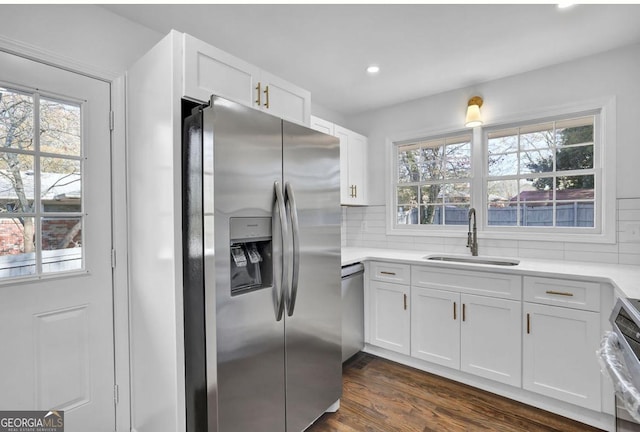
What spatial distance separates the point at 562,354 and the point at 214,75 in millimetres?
2644

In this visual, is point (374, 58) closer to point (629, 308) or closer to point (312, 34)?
point (312, 34)

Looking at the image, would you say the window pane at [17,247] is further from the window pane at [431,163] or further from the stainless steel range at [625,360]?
the window pane at [431,163]

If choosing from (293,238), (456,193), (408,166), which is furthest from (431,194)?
(293,238)

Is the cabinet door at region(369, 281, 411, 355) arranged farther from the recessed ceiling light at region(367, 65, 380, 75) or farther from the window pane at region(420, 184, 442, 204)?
the recessed ceiling light at region(367, 65, 380, 75)

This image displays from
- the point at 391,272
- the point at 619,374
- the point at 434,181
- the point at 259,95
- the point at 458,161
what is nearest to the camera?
the point at 619,374

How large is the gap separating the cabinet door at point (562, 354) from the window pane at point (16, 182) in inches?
118

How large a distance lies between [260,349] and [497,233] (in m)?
2.35

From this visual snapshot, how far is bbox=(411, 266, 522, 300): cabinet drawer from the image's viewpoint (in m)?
2.21

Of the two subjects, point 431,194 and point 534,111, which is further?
point 431,194

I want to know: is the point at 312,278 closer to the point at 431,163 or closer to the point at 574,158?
the point at 431,163

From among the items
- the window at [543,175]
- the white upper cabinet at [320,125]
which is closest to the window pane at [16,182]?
the white upper cabinet at [320,125]

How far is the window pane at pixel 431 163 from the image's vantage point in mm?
3285

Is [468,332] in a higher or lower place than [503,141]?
lower

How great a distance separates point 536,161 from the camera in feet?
9.12
